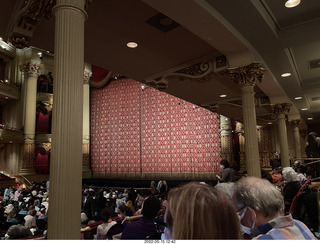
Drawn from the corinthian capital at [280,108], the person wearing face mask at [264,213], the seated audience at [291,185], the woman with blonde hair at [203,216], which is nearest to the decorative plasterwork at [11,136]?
the corinthian capital at [280,108]

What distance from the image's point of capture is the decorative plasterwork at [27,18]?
3176 millimetres

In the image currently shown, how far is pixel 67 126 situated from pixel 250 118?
3.72m

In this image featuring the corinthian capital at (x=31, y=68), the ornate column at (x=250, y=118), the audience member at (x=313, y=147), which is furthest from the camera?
the corinthian capital at (x=31, y=68)

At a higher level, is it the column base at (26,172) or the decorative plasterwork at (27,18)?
the decorative plasterwork at (27,18)

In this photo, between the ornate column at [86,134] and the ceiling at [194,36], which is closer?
the ceiling at [194,36]

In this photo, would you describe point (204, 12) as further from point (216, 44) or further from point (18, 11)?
point (18, 11)

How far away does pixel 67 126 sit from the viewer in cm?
221

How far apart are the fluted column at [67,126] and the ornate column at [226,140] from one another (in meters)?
13.3

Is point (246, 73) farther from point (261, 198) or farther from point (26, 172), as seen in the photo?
point (26, 172)

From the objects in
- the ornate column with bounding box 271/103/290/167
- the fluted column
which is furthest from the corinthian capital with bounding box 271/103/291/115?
the fluted column

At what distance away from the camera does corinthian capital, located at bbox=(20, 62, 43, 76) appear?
17.1m

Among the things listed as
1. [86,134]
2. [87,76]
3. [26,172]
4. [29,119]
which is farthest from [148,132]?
[26,172]

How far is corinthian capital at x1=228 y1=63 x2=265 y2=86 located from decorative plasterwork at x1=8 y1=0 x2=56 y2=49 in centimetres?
325

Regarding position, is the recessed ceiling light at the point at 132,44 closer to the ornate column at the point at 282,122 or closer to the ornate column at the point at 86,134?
the ornate column at the point at 282,122
